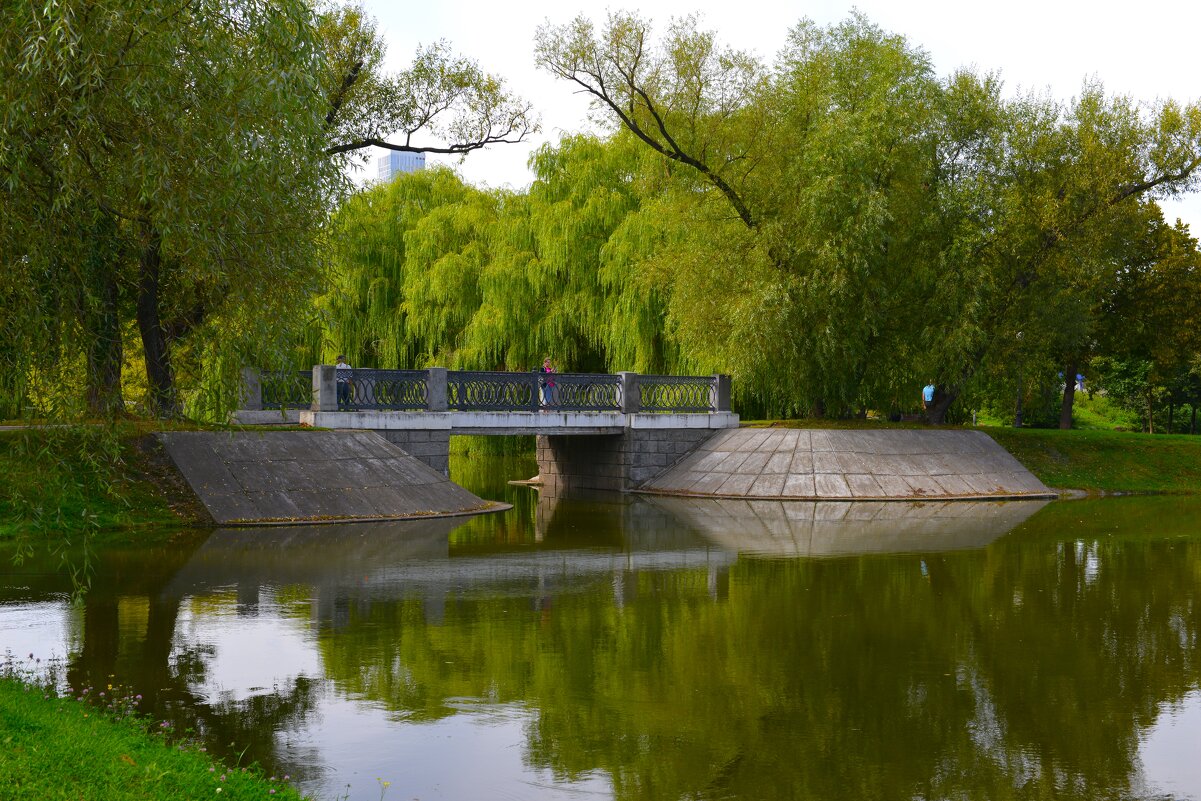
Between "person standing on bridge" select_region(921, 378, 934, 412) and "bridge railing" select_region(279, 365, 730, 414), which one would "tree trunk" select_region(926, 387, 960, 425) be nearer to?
"person standing on bridge" select_region(921, 378, 934, 412)

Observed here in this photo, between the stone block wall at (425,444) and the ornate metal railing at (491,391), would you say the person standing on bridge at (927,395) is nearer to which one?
the ornate metal railing at (491,391)

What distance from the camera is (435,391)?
2738 centimetres

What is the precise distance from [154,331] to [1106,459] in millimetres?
27273

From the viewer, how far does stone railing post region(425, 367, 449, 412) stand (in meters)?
27.3

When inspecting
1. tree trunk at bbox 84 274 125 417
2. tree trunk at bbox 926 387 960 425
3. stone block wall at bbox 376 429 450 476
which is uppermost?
tree trunk at bbox 926 387 960 425

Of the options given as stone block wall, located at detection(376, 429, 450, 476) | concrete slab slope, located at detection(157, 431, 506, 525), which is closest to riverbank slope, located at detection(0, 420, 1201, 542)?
concrete slab slope, located at detection(157, 431, 506, 525)

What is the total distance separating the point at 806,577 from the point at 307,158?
316 inches

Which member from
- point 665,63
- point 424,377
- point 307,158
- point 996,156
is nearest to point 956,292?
point 996,156

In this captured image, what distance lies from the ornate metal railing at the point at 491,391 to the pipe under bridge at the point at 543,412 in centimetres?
2

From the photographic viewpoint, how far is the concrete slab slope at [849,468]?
93.6ft

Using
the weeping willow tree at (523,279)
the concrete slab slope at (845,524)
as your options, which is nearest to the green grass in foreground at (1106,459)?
the concrete slab slope at (845,524)

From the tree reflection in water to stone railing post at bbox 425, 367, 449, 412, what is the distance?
30.2ft

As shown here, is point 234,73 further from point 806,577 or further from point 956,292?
point 956,292

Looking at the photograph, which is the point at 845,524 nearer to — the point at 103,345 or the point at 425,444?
the point at 425,444
